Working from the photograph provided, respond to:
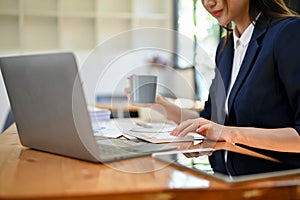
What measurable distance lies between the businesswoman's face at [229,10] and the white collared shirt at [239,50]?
0.05m

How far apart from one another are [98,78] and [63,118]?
1.13ft

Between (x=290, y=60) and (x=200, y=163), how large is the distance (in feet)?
1.84

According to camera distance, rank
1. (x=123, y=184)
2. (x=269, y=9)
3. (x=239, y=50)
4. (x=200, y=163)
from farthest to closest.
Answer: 1. (x=239, y=50)
2. (x=269, y=9)
3. (x=200, y=163)
4. (x=123, y=184)

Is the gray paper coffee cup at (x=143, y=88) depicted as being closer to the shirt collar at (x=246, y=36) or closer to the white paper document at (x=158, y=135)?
the white paper document at (x=158, y=135)

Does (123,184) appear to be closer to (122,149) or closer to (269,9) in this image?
(122,149)

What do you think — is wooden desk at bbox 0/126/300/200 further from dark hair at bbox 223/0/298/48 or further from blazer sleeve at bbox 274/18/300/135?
dark hair at bbox 223/0/298/48

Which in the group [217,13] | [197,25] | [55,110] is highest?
[217,13]

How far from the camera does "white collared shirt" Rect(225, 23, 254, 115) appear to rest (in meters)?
1.43

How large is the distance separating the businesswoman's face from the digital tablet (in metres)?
0.61

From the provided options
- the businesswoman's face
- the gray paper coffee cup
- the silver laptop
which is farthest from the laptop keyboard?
the businesswoman's face

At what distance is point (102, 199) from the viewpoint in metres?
0.61

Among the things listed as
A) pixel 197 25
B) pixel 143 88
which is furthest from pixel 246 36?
pixel 197 25

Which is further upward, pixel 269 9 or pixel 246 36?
pixel 269 9

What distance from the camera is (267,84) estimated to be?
1.27 metres
